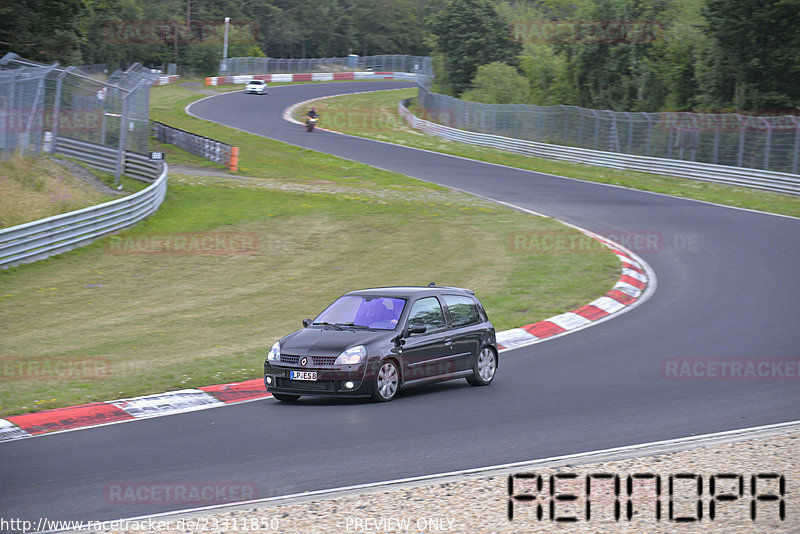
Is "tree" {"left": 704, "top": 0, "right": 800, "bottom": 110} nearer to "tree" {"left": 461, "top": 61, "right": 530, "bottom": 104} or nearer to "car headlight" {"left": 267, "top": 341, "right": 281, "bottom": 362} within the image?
"tree" {"left": 461, "top": 61, "right": 530, "bottom": 104}

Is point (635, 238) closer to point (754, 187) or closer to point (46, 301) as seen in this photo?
point (754, 187)

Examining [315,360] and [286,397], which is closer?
[315,360]

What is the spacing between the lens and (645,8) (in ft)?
178

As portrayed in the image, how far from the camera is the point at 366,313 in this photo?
1148 cm

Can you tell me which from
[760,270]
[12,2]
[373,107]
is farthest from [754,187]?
[373,107]

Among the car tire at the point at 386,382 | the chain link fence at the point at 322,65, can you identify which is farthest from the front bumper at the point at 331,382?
the chain link fence at the point at 322,65

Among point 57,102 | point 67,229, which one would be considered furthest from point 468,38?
point 67,229

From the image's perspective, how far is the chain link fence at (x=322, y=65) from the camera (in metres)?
98.1

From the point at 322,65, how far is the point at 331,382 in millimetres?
103293

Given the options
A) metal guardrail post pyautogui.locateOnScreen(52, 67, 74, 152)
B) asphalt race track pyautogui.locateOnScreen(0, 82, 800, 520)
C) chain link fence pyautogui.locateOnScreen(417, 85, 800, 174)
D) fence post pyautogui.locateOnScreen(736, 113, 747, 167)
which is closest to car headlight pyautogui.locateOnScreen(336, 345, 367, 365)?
asphalt race track pyautogui.locateOnScreen(0, 82, 800, 520)

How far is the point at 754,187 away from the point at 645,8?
23.7 metres

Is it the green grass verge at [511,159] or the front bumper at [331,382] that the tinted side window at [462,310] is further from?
the green grass verge at [511,159]

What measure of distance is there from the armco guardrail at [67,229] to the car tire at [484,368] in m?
12.0

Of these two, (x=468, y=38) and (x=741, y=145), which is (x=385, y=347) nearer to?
Result: (x=741, y=145)
